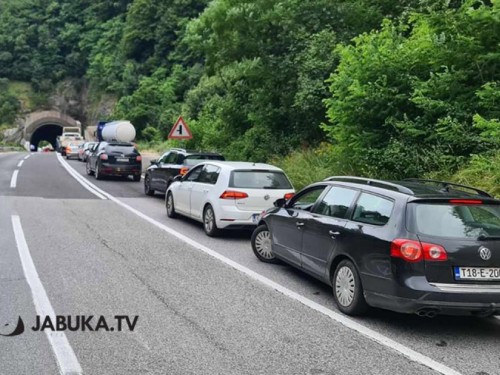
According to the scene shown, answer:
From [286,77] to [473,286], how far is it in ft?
49.5

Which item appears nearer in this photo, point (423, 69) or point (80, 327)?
point (80, 327)

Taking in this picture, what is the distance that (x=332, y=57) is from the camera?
59.5 ft

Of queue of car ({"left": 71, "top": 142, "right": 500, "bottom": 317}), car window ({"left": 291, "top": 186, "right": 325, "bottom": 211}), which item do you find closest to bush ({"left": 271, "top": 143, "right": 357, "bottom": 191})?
car window ({"left": 291, "top": 186, "right": 325, "bottom": 211})

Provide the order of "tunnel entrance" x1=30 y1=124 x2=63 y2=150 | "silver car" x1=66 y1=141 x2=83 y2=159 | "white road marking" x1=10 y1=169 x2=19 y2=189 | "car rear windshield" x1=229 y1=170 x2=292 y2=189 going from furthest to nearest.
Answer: "tunnel entrance" x1=30 y1=124 x2=63 y2=150 → "silver car" x1=66 y1=141 x2=83 y2=159 → "white road marking" x1=10 y1=169 x2=19 y2=189 → "car rear windshield" x1=229 y1=170 x2=292 y2=189

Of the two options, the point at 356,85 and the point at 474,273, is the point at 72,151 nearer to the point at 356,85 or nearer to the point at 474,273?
the point at 356,85

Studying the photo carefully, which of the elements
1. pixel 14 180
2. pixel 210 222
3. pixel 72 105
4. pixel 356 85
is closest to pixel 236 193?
pixel 210 222

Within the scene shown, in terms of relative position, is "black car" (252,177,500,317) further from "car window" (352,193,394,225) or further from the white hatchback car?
the white hatchback car

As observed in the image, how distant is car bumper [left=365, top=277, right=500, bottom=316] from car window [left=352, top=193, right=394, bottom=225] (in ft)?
2.73

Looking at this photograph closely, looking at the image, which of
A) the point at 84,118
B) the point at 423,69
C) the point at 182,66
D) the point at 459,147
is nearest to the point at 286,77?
the point at 423,69

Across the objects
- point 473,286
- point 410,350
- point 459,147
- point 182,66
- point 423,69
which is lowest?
point 410,350

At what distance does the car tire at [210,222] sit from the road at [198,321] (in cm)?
66

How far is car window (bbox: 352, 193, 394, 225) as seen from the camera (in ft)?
19.5

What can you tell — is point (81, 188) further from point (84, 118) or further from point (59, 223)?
point (84, 118)

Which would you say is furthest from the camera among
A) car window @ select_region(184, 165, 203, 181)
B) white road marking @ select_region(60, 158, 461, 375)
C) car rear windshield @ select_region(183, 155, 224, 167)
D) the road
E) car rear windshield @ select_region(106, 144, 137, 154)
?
car rear windshield @ select_region(106, 144, 137, 154)
